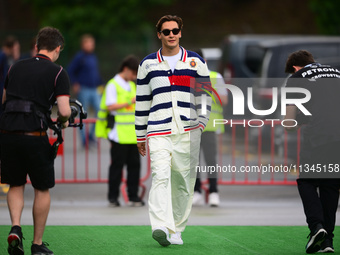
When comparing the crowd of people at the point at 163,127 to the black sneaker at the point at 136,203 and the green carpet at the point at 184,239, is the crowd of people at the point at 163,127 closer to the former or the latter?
the green carpet at the point at 184,239

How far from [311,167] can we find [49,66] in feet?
A: 7.42

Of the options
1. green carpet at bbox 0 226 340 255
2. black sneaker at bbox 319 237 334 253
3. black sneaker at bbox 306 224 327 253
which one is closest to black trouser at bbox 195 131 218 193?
green carpet at bbox 0 226 340 255

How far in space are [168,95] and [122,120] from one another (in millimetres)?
2992

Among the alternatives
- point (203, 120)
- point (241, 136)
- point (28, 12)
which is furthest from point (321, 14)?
point (28, 12)

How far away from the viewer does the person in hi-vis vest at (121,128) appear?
9961mm

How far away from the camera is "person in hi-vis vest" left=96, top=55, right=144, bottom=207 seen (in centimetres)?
996

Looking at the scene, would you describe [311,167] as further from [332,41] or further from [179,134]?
[332,41]

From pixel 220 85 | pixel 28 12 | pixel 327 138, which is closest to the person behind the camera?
pixel 327 138

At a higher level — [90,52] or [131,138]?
[90,52]

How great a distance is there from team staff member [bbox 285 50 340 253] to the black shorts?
206cm

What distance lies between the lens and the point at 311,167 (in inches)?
269

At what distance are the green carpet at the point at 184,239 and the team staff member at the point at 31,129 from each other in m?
0.56

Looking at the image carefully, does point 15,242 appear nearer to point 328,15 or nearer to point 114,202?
point 114,202

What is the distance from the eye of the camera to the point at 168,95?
7.08 meters
